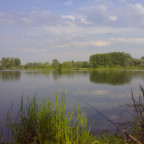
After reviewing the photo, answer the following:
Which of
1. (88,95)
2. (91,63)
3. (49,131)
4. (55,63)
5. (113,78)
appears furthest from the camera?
(91,63)

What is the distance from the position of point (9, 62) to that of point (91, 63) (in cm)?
3647

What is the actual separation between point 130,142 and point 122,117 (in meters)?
2.04

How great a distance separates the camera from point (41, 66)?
67.6 metres

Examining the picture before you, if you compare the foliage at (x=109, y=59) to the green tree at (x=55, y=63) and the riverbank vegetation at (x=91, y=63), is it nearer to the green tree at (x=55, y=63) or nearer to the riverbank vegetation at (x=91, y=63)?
the riverbank vegetation at (x=91, y=63)

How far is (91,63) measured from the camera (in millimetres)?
69188

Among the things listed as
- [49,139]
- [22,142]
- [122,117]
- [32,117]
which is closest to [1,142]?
[22,142]

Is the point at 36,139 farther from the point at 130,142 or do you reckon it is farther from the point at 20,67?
the point at 20,67

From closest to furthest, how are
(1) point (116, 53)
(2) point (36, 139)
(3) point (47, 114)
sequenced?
(2) point (36, 139)
(3) point (47, 114)
(1) point (116, 53)

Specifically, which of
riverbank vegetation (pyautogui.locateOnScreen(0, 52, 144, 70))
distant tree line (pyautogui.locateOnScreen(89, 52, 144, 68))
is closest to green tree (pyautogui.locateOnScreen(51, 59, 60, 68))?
riverbank vegetation (pyautogui.locateOnScreen(0, 52, 144, 70))

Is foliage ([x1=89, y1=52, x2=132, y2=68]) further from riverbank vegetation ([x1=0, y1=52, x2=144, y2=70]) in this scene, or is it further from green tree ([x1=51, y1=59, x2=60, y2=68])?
green tree ([x1=51, y1=59, x2=60, y2=68])

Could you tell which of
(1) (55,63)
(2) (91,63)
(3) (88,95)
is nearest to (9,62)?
(1) (55,63)

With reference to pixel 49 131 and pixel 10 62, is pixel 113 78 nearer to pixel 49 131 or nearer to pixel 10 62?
pixel 49 131

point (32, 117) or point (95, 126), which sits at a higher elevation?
point (32, 117)

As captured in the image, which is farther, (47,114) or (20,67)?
(20,67)
